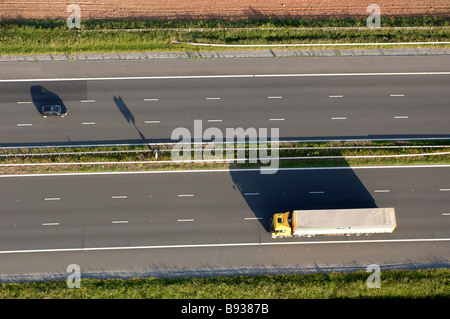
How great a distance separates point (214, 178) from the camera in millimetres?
33469

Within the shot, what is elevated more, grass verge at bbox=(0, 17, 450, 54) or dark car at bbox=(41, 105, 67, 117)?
grass verge at bbox=(0, 17, 450, 54)

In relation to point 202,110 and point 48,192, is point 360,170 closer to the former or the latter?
point 202,110

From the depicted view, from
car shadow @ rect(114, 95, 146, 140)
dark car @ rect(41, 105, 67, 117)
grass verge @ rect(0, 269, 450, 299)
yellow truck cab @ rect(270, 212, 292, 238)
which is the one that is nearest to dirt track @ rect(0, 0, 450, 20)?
car shadow @ rect(114, 95, 146, 140)

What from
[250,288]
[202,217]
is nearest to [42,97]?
[202,217]

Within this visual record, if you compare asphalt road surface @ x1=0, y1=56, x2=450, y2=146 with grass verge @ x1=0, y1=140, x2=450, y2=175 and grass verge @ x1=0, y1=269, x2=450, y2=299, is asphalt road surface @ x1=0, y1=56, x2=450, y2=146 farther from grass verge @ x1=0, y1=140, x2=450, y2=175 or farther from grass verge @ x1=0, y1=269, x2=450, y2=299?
A: grass verge @ x1=0, y1=269, x2=450, y2=299

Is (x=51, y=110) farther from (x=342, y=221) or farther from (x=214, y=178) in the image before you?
(x=342, y=221)

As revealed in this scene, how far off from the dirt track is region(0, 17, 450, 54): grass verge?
54.0 inches

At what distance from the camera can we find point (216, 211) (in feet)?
108

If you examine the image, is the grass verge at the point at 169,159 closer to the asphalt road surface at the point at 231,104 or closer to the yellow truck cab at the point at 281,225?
the asphalt road surface at the point at 231,104

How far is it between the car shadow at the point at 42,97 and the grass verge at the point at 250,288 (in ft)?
61.2

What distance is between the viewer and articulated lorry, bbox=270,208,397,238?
29.8 metres

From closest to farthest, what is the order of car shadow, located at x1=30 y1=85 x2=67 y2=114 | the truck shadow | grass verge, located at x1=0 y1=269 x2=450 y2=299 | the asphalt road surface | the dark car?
grass verge, located at x1=0 y1=269 x2=450 y2=299 < the truck shadow < the dark car < the asphalt road surface < car shadow, located at x1=30 y1=85 x2=67 y2=114

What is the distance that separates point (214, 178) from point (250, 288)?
451 inches

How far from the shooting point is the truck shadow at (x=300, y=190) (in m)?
32.8
